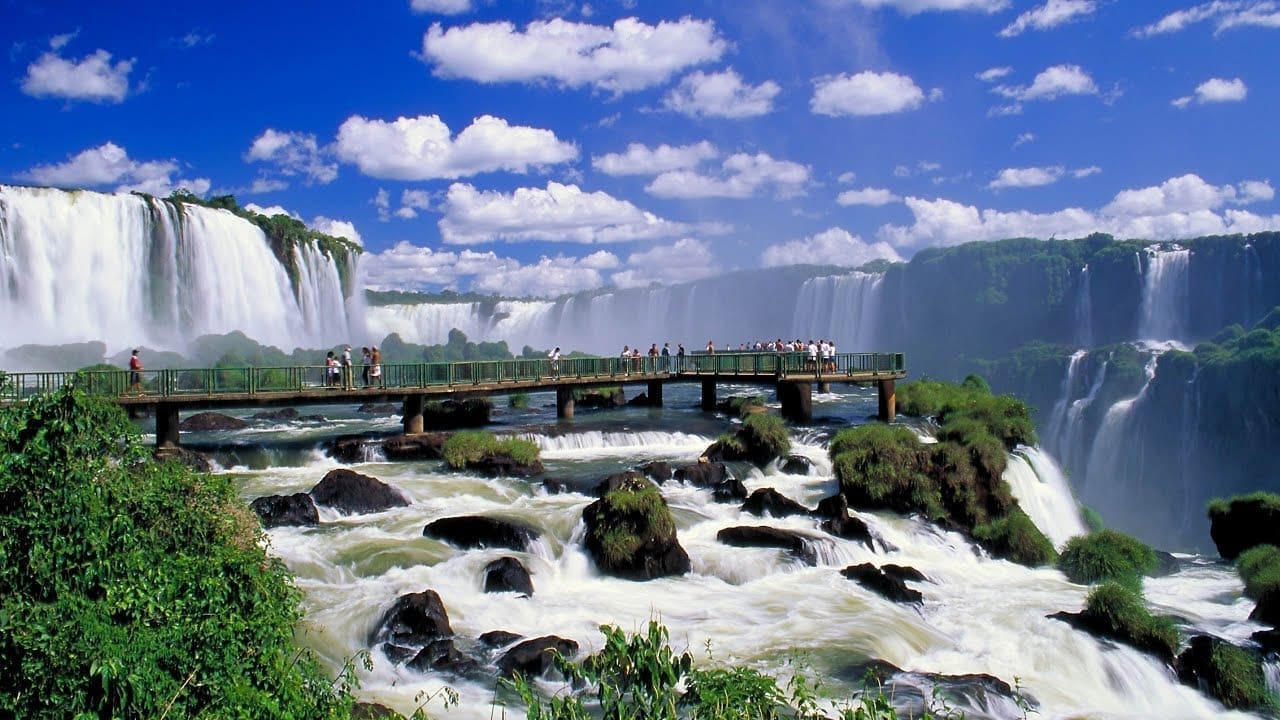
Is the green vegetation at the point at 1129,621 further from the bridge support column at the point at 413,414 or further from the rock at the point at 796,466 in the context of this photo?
the bridge support column at the point at 413,414

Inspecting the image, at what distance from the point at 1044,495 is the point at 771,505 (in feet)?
28.1

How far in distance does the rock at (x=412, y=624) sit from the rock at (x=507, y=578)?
157 cm

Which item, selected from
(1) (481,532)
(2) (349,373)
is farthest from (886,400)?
(1) (481,532)

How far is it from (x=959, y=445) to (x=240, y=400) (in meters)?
18.6

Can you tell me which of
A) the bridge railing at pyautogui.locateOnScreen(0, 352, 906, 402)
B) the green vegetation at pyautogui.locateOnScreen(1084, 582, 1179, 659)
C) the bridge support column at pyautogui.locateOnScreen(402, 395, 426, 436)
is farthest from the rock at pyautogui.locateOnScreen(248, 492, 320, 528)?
the green vegetation at pyautogui.locateOnScreen(1084, 582, 1179, 659)

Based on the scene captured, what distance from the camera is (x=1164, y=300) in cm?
7719

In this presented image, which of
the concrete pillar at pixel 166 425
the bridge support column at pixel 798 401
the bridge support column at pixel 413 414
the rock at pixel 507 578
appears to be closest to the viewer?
the rock at pixel 507 578

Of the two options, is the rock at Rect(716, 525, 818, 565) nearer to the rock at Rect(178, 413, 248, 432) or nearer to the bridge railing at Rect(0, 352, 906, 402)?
the bridge railing at Rect(0, 352, 906, 402)

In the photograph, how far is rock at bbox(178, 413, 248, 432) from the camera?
29050 mm

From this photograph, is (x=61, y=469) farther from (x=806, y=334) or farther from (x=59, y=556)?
(x=806, y=334)

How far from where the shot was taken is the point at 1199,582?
56.0 ft

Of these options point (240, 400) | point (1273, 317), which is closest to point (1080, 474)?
point (1273, 317)

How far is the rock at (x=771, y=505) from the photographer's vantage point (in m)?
18.2

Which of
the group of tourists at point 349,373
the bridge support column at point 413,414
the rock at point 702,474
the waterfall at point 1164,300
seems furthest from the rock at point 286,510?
the waterfall at point 1164,300
